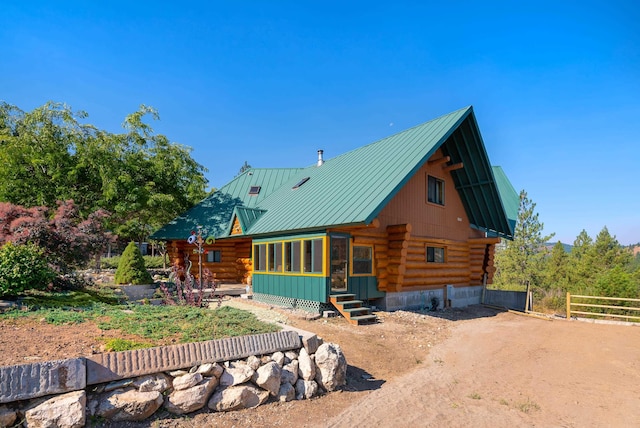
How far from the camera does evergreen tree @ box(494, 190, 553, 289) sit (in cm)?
3838

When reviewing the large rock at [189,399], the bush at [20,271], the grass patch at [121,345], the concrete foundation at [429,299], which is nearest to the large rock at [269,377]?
the large rock at [189,399]

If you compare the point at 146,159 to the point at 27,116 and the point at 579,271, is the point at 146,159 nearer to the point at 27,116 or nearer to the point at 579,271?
the point at 27,116

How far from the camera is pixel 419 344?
1039cm

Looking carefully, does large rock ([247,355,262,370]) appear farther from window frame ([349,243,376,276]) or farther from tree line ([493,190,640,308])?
tree line ([493,190,640,308])

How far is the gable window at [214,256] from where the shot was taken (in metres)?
21.1

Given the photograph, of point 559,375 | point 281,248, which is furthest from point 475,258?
point 559,375

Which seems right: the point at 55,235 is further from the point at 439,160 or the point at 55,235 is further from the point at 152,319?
the point at 439,160

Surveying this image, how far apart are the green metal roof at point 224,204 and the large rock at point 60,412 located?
1480cm

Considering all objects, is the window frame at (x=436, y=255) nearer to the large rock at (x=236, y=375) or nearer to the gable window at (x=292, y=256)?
the gable window at (x=292, y=256)

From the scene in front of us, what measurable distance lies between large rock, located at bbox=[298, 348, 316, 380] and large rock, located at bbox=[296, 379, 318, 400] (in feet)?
0.26

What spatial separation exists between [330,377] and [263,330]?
1450 millimetres

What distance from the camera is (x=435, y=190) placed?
681 inches

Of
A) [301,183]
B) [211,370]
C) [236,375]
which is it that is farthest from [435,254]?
[211,370]

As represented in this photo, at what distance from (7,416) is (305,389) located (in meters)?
3.88
